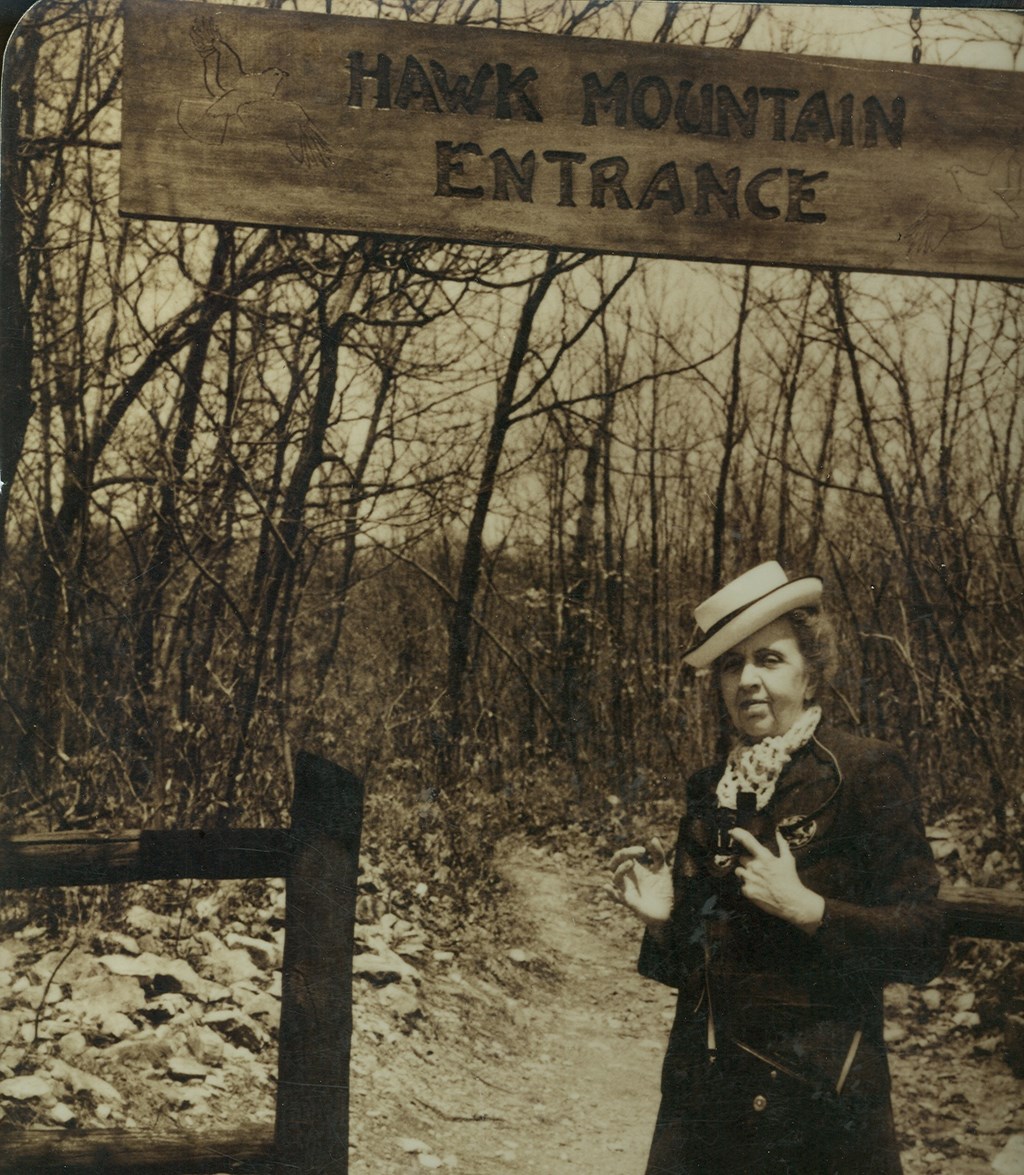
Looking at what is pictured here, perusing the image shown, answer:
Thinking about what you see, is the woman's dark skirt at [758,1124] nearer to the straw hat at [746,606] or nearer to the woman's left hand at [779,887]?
the woman's left hand at [779,887]

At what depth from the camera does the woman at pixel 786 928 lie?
123 inches

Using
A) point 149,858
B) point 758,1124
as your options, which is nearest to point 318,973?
point 149,858

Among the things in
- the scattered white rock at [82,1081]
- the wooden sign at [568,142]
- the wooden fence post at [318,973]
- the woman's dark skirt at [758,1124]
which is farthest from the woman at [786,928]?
the scattered white rock at [82,1081]

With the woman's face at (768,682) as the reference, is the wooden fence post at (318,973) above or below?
below

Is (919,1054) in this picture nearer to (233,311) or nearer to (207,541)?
(207,541)

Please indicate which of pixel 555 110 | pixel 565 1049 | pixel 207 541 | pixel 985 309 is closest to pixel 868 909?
pixel 565 1049

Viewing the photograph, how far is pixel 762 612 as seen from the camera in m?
3.24

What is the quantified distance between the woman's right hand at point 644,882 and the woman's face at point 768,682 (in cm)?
43

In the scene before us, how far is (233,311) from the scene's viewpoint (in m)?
3.27

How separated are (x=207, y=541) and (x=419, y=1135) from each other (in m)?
1.73

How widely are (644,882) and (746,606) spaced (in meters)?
0.82

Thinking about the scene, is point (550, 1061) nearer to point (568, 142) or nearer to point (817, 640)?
point (817, 640)

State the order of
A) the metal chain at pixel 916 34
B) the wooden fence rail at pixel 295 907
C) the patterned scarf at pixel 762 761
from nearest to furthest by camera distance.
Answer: the wooden fence rail at pixel 295 907 → the patterned scarf at pixel 762 761 → the metal chain at pixel 916 34

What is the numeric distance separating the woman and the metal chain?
158 cm
